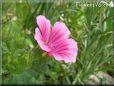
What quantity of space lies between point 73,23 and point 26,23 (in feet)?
0.55

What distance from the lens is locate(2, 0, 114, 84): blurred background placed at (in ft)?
3.48

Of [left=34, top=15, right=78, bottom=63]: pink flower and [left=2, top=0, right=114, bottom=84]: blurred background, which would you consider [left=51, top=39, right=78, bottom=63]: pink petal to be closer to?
[left=34, top=15, right=78, bottom=63]: pink flower

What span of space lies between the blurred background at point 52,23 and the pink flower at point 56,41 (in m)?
0.11

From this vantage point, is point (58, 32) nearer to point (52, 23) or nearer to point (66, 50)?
point (66, 50)

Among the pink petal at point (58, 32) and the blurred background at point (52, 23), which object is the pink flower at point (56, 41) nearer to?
the pink petal at point (58, 32)

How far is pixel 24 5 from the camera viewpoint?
1.20m

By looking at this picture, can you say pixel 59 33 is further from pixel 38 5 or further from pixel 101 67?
pixel 101 67

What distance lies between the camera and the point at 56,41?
0.90 meters

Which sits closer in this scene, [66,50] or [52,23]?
[66,50]

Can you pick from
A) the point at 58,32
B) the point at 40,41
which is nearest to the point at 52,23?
the point at 58,32

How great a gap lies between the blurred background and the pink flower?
0.11m

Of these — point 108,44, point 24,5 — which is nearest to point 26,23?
point 24,5

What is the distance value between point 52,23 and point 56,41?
28 centimetres

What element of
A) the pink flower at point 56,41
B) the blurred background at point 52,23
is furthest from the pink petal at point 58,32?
the blurred background at point 52,23
